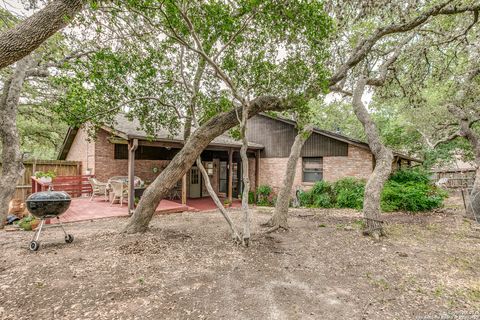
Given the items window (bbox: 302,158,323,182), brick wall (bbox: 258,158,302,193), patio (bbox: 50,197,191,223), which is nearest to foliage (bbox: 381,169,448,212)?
window (bbox: 302,158,323,182)

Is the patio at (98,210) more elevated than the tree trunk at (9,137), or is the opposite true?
the tree trunk at (9,137)

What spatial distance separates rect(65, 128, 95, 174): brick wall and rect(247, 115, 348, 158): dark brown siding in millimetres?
8342

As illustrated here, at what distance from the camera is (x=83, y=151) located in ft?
38.8

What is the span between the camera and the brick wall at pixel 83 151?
1097cm

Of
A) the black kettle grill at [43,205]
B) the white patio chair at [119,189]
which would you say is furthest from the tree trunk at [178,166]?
the white patio chair at [119,189]

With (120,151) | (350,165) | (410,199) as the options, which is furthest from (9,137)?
(410,199)

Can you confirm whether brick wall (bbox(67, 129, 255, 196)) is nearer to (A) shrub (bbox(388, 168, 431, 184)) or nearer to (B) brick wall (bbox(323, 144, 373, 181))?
(B) brick wall (bbox(323, 144, 373, 181))

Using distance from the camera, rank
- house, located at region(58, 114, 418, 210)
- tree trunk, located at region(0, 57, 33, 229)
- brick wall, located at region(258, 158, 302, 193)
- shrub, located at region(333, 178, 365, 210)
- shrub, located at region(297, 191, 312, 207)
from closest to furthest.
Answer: tree trunk, located at region(0, 57, 33, 229) < shrub, located at region(333, 178, 365, 210) < house, located at region(58, 114, 418, 210) < shrub, located at region(297, 191, 312, 207) < brick wall, located at region(258, 158, 302, 193)

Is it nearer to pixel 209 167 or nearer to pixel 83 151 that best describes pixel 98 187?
pixel 83 151

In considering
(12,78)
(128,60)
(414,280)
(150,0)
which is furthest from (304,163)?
(12,78)

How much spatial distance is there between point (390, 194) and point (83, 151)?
1456cm

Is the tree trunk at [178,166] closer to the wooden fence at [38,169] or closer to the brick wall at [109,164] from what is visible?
the brick wall at [109,164]

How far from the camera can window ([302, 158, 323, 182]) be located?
1137 cm

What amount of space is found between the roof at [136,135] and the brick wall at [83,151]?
0.29 meters
